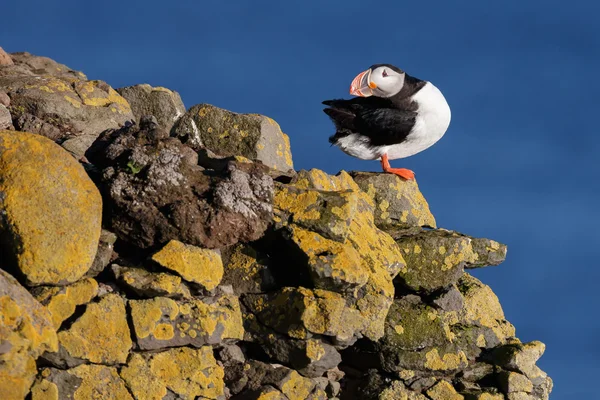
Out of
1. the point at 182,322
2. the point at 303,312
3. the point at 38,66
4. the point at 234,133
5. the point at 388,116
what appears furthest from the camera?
the point at 38,66

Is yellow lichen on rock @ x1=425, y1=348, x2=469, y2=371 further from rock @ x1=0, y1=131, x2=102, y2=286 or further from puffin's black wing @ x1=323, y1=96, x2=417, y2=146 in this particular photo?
rock @ x1=0, y1=131, x2=102, y2=286

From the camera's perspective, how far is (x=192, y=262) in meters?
12.0

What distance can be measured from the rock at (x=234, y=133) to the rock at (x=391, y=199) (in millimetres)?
1990

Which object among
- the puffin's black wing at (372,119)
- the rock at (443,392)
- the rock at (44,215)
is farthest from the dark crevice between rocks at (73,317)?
the puffin's black wing at (372,119)

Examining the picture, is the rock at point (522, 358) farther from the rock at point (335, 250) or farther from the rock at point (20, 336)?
the rock at point (20, 336)

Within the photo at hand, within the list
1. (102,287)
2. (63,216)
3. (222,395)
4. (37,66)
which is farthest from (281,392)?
(37,66)

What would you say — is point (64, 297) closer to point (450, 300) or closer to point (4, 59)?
point (450, 300)

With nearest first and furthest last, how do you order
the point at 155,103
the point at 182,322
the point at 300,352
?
the point at 182,322 → the point at 300,352 → the point at 155,103

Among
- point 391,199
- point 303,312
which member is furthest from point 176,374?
point 391,199

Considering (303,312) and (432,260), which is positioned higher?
(432,260)

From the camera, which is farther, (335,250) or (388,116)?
(388,116)

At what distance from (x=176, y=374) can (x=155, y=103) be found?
6.36 m

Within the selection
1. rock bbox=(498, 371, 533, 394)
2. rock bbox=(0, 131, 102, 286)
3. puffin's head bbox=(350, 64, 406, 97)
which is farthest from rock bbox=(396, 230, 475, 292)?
rock bbox=(0, 131, 102, 286)

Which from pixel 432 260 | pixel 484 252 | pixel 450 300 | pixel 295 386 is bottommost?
pixel 295 386
